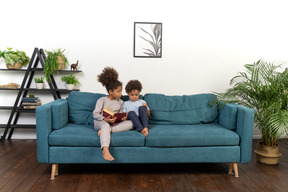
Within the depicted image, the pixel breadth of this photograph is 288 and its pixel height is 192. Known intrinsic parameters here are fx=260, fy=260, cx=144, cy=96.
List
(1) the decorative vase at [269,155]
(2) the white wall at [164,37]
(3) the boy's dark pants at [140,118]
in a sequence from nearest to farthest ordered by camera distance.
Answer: (3) the boy's dark pants at [140,118] → (1) the decorative vase at [269,155] → (2) the white wall at [164,37]

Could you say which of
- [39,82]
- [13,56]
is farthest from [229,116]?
[13,56]

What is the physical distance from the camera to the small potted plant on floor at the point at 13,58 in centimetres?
359

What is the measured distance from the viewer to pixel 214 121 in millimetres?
3098

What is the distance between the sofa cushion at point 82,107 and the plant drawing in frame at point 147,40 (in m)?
1.14

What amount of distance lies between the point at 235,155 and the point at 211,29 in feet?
6.89

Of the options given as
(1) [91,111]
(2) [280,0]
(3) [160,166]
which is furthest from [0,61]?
(2) [280,0]

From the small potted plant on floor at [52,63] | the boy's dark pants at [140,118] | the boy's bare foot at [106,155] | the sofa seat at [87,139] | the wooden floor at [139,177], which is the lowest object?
the wooden floor at [139,177]

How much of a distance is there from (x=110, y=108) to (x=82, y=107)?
375 millimetres

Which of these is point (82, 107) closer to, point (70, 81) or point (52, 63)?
point (70, 81)

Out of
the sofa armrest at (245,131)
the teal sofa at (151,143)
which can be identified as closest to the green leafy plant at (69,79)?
the teal sofa at (151,143)

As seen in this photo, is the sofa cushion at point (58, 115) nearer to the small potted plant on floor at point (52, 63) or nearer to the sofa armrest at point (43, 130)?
the sofa armrest at point (43, 130)

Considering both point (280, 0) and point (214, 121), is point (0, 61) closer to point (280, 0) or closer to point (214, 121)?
point (214, 121)

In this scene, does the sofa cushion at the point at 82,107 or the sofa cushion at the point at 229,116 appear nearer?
the sofa cushion at the point at 229,116

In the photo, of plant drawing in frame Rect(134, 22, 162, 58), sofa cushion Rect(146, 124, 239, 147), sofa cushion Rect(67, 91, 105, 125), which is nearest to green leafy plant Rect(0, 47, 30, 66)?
sofa cushion Rect(67, 91, 105, 125)
